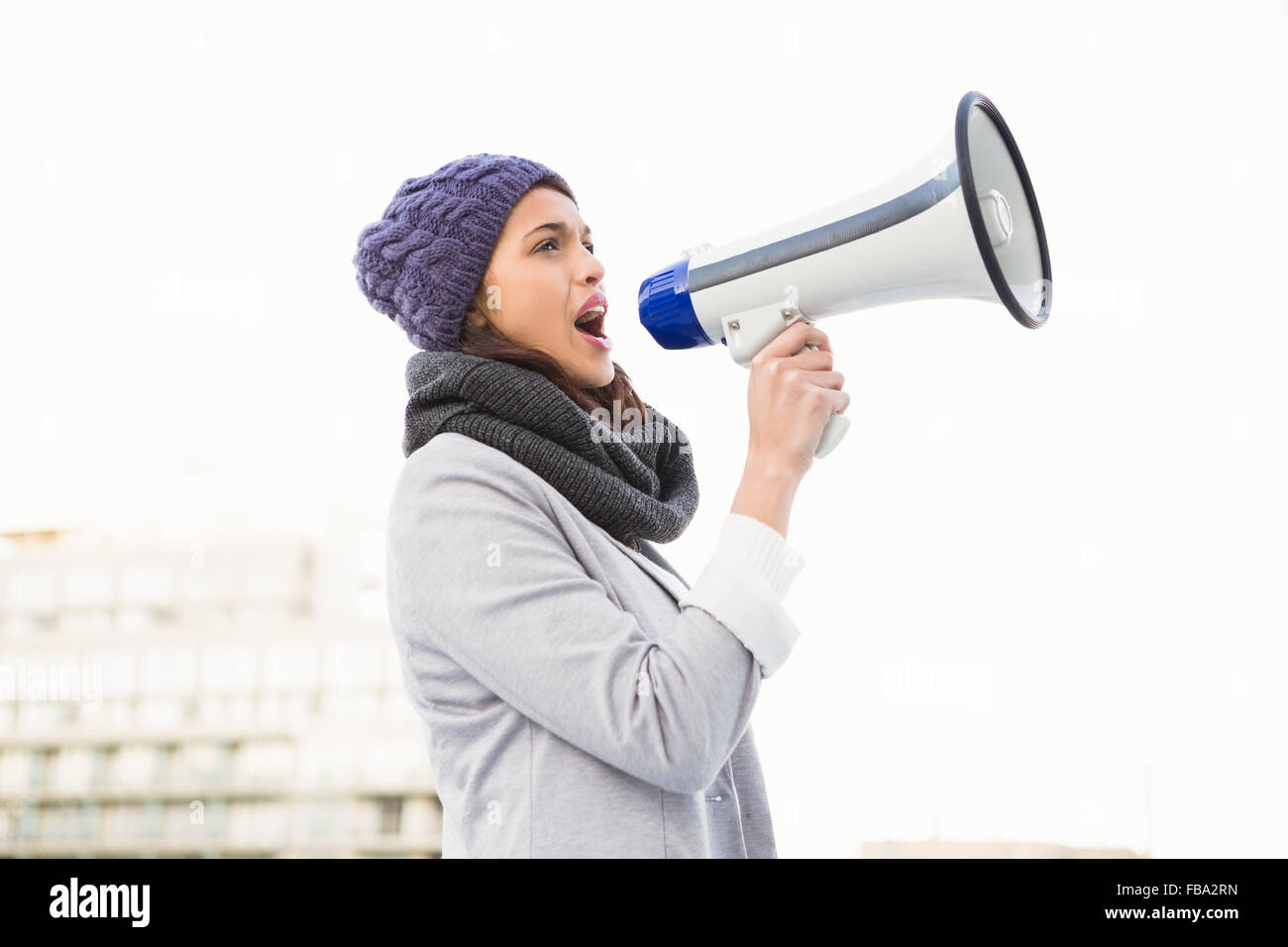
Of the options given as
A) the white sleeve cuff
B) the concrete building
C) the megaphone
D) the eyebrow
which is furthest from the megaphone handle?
the concrete building

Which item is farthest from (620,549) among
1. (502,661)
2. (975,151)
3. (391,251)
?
(975,151)

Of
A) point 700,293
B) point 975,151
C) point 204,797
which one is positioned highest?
point 975,151

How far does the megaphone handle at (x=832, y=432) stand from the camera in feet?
3.60

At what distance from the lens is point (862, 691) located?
58.5 ft

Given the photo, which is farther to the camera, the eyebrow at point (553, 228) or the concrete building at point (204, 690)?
the concrete building at point (204, 690)

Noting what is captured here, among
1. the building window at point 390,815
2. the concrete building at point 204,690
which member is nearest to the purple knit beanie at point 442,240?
the building window at point 390,815

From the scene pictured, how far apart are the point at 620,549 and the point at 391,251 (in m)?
0.47

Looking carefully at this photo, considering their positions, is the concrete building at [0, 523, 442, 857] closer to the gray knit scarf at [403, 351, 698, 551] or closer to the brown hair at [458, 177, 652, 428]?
the brown hair at [458, 177, 652, 428]

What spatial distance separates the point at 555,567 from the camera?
0.94 meters

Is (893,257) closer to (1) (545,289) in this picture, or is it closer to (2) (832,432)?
(2) (832,432)

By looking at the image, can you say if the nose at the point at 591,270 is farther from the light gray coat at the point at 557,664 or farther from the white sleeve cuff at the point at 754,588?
the white sleeve cuff at the point at 754,588

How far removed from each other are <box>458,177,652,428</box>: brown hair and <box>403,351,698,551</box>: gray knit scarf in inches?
1.2
